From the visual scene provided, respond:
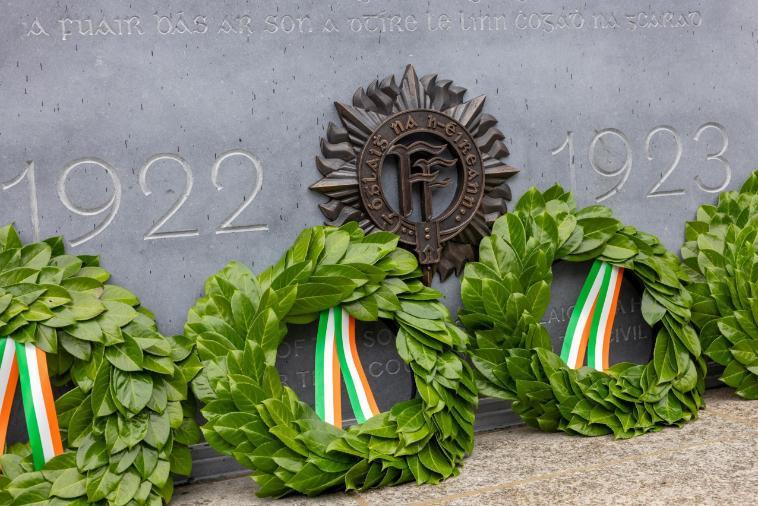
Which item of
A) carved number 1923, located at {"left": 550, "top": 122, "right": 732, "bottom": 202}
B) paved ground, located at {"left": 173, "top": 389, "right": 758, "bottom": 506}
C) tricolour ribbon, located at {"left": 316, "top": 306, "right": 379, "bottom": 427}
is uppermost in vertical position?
carved number 1923, located at {"left": 550, "top": 122, "right": 732, "bottom": 202}

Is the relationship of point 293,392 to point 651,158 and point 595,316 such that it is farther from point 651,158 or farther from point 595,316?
point 651,158

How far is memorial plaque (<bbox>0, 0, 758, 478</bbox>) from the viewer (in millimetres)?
3393

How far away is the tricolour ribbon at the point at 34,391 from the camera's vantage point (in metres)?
3.11

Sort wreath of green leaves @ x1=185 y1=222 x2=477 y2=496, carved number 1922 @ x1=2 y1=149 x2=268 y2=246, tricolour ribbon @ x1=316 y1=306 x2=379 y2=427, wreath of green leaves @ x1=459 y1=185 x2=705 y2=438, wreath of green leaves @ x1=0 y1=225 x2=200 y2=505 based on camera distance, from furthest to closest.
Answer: wreath of green leaves @ x1=459 y1=185 x2=705 y2=438 → tricolour ribbon @ x1=316 y1=306 x2=379 y2=427 → carved number 1922 @ x1=2 y1=149 x2=268 y2=246 → wreath of green leaves @ x1=185 y1=222 x2=477 y2=496 → wreath of green leaves @ x1=0 y1=225 x2=200 y2=505

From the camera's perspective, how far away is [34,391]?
10.3 feet

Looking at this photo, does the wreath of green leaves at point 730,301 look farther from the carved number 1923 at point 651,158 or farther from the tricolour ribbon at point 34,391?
the tricolour ribbon at point 34,391

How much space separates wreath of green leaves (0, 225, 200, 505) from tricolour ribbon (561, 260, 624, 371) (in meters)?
1.81

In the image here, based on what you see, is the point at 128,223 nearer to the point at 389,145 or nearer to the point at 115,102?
the point at 115,102

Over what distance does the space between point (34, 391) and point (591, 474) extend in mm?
2067

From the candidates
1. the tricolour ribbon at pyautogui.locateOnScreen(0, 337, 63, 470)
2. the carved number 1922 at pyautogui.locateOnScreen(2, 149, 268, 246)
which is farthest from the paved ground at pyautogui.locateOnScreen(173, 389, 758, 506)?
the carved number 1922 at pyautogui.locateOnScreen(2, 149, 268, 246)

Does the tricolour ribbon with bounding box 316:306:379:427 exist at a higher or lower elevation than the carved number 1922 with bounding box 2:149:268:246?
lower

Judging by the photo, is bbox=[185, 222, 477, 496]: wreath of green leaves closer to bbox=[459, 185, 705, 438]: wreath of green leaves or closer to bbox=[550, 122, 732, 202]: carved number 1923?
bbox=[459, 185, 705, 438]: wreath of green leaves

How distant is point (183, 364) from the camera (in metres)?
3.33

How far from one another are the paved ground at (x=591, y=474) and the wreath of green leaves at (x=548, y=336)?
11 cm
